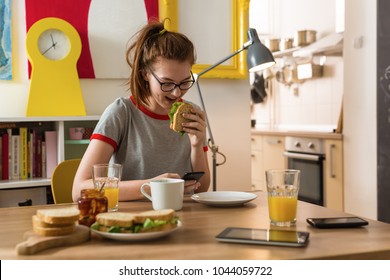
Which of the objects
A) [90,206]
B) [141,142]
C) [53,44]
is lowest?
[90,206]

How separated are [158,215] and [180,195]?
1.10 feet

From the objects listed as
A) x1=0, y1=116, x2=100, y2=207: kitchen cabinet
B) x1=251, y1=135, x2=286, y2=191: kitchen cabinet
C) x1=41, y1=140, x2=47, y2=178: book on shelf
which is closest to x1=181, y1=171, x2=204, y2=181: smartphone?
x1=0, y1=116, x2=100, y2=207: kitchen cabinet

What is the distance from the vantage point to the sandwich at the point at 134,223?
995 mm

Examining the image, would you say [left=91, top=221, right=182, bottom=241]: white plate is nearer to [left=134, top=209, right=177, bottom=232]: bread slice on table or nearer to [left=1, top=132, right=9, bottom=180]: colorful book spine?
[left=134, top=209, right=177, bottom=232]: bread slice on table

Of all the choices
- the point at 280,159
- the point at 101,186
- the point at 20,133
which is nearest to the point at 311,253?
the point at 101,186

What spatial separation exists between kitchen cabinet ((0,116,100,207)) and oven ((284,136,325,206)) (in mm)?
2000

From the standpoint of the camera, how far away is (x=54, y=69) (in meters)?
2.63

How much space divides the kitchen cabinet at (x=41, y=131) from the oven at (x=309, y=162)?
200 centimetres

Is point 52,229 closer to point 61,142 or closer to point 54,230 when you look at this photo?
point 54,230

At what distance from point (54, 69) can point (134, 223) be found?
1.82m

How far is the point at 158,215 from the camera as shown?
1022 mm

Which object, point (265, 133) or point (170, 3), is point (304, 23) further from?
point (170, 3)

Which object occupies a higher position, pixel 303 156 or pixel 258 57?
pixel 258 57

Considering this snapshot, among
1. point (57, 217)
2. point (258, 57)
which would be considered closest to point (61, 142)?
point (258, 57)
